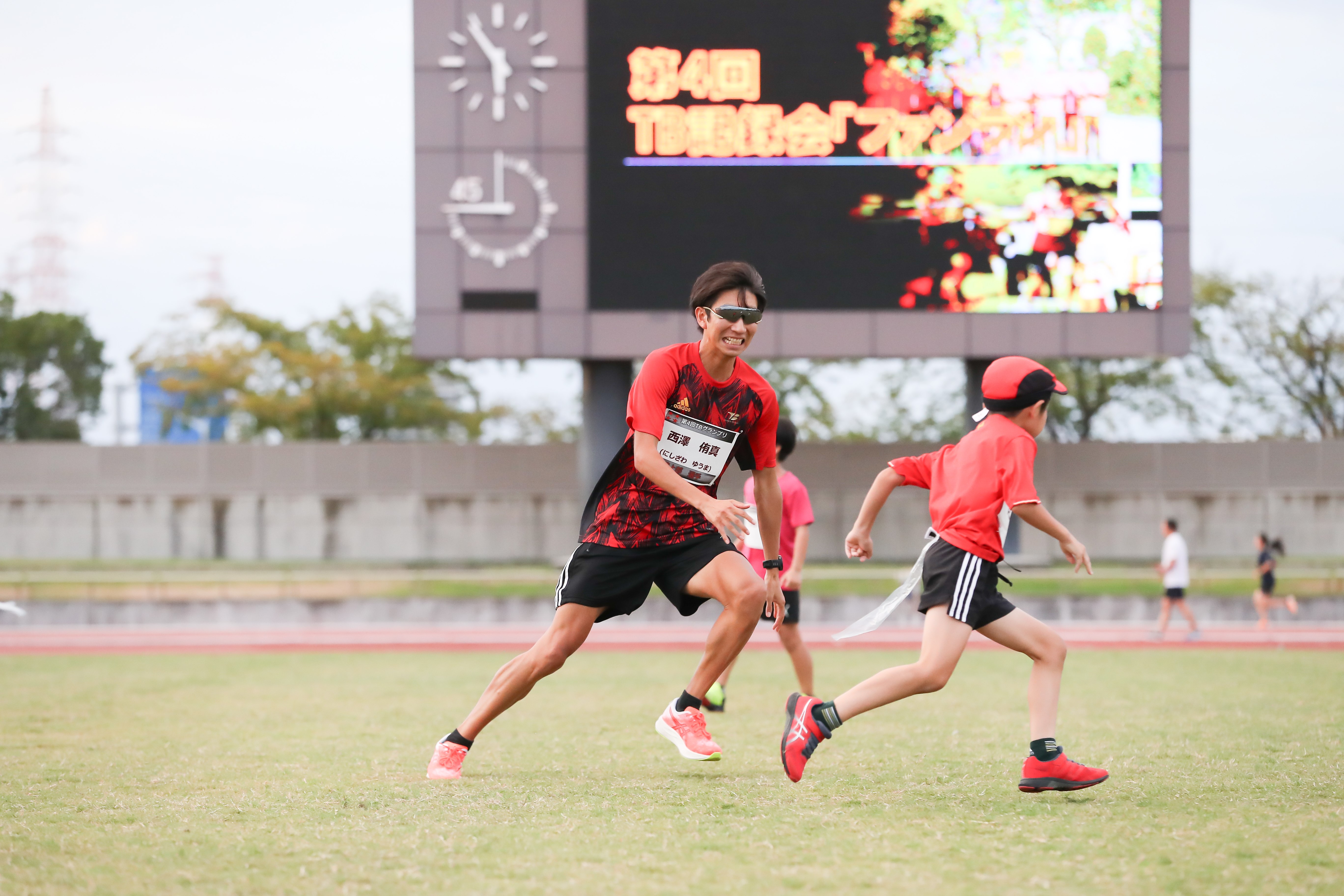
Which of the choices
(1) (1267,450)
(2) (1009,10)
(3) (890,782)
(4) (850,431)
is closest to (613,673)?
(3) (890,782)

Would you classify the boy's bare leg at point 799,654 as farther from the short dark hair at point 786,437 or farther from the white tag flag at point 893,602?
the white tag flag at point 893,602

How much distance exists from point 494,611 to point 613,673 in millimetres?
10084

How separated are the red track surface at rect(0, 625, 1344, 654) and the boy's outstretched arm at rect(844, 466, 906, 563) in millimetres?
10793

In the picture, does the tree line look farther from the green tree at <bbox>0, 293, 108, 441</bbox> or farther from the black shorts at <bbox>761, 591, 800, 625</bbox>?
the black shorts at <bbox>761, 591, 800, 625</bbox>

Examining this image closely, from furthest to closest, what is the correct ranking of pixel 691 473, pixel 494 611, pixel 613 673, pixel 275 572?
pixel 275 572
pixel 494 611
pixel 613 673
pixel 691 473

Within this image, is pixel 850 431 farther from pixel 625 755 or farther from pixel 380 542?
pixel 625 755

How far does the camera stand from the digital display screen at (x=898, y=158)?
23094 mm

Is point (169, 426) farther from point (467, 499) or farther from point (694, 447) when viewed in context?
point (694, 447)

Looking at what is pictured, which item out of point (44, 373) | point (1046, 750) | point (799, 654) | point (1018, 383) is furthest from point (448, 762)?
point (44, 373)

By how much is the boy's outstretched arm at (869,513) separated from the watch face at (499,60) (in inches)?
796

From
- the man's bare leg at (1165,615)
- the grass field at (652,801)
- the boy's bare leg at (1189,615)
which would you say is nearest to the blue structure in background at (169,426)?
the man's bare leg at (1165,615)

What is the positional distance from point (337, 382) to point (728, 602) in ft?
128

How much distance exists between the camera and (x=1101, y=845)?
4.36 meters

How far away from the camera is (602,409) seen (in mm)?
26484
